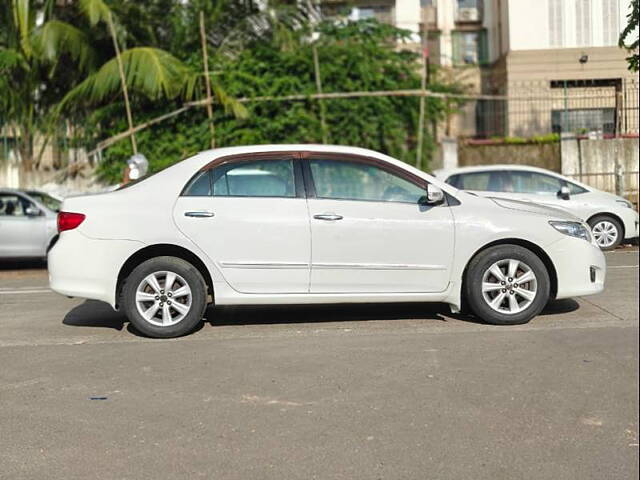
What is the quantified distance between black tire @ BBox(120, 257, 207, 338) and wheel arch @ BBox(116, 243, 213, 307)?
11cm

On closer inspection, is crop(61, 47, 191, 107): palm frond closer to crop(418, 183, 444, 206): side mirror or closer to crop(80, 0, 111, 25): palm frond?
crop(80, 0, 111, 25): palm frond

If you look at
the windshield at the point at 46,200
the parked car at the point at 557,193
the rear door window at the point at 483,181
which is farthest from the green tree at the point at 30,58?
the rear door window at the point at 483,181

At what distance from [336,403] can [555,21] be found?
281cm

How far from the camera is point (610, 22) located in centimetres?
209

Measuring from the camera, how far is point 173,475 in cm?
362

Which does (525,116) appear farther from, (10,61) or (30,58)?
(10,61)

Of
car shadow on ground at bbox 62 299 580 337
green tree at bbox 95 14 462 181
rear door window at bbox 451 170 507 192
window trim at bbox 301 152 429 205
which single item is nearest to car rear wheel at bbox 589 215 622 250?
rear door window at bbox 451 170 507 192

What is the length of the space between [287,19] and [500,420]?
1626 cm

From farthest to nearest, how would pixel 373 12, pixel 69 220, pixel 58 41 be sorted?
pixel 373 12
pixel 58 41
pixel 69 220

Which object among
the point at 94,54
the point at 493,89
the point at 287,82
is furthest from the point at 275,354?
the point at 493,89

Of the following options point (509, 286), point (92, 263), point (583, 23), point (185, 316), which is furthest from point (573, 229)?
point (583, 23)

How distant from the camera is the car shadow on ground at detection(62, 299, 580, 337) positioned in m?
7.51

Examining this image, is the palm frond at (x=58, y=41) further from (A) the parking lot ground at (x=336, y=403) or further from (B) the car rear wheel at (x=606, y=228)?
(A) the parking lot ground at (x=336, y=403)

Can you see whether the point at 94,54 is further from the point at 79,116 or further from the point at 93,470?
the point at 93,470
